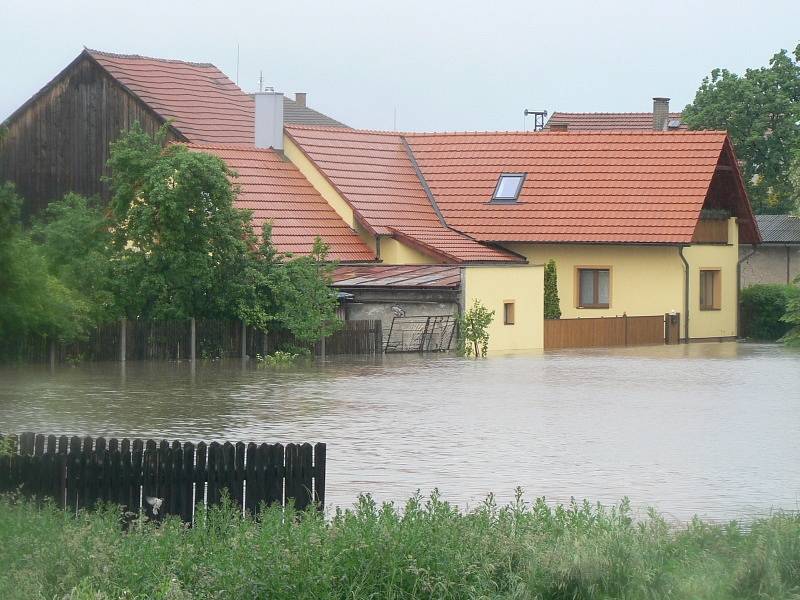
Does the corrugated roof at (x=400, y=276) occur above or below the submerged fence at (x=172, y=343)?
above

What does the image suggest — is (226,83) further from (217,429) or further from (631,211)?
(217,429)

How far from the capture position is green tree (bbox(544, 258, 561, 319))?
45438 mm

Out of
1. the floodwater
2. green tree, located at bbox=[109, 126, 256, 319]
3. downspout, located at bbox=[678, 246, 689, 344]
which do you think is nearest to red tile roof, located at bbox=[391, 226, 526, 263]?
downspout, located at bbox=[678, 246, 689, 344]

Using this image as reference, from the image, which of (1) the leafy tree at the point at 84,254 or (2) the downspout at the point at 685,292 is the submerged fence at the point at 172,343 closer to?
(1) the leafy tree at the point at 84,254

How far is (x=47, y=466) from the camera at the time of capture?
12539mm

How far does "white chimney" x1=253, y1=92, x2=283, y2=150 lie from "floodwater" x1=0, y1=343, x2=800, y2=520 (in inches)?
547

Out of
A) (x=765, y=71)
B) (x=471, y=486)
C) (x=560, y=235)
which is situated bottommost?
(x=471, y=486)

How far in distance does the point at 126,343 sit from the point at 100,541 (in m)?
24.2

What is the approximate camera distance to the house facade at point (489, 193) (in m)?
45.5

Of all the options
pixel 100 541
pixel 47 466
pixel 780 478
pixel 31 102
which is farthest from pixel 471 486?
pixel 31 102

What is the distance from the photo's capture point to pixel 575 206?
160 feet

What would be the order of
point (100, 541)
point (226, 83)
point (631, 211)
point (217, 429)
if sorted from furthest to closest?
1. point (226, 83)
2. point (631, 211)
3. point (217, 429)
4. point (100, 541)

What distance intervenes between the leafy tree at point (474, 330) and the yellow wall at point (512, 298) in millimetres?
492

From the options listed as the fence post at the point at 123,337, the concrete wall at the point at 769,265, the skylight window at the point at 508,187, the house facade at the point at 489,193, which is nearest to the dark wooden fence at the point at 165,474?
the fence post at the point at 123,337
